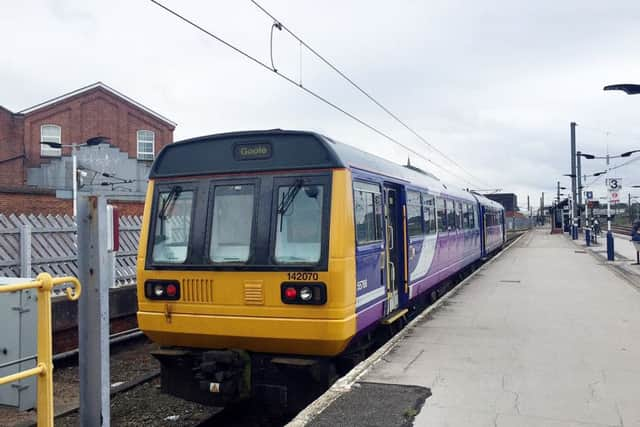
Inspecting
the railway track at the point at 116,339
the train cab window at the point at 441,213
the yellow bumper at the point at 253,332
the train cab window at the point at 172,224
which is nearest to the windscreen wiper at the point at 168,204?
the train cab window at the point at 172,224

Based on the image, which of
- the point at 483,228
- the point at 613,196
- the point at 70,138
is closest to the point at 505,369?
the point at 483,228

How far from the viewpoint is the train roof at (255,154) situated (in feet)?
19.4

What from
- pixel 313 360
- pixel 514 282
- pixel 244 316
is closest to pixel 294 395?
pixel 313 360

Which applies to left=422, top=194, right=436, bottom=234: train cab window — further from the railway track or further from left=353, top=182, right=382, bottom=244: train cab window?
the railway track

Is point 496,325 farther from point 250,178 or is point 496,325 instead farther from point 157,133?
point 157,133

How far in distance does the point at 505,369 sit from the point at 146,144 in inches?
1371

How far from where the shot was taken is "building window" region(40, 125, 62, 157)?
34.7 meters

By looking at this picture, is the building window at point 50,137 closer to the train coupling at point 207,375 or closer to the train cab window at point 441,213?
the train cab window at point 441,213

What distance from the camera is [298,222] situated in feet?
19.3

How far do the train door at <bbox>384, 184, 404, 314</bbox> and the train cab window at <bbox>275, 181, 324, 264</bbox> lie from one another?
1858 mm

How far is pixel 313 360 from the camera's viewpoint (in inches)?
225

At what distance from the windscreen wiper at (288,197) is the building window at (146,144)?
111 feet

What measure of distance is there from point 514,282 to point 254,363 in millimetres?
10465

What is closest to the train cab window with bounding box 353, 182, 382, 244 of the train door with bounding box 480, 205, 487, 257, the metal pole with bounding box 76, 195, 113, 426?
the metal pole with bounding box 76, 195, 113, 426
